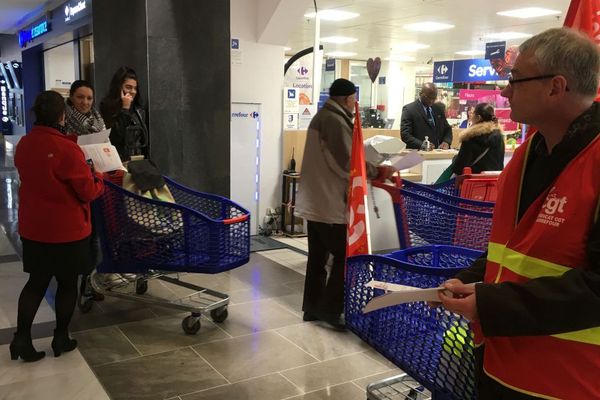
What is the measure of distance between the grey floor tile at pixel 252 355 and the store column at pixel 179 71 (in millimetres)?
1904

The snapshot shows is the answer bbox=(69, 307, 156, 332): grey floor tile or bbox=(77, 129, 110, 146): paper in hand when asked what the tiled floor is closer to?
bbox=(69, 307, 156, 332): grey floor tile

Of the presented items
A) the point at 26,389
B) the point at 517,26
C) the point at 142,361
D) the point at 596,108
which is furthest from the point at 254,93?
the point at 517,26

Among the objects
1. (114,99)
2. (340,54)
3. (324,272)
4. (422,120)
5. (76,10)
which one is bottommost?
(324,272)

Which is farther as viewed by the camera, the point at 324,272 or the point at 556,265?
the point at 324,272

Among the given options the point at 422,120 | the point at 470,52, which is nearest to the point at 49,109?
the point at 422,120

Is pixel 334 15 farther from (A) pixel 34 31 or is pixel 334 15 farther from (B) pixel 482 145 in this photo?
(B) pixel 482 145

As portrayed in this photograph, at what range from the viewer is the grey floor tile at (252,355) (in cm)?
324

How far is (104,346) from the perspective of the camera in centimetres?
348

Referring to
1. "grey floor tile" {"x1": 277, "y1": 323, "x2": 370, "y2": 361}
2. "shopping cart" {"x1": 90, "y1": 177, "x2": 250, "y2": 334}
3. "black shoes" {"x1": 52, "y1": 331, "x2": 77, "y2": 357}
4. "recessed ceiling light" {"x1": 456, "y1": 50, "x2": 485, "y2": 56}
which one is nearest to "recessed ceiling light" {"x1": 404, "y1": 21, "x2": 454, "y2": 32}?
"recessed ceiling light" {"x1": 456, "y1": 50, "x2": 485, "y2": 56}

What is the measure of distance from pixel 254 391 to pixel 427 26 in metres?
10.1

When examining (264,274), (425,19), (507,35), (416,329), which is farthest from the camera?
(507,35)

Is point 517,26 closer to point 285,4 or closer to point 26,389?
point 285,4

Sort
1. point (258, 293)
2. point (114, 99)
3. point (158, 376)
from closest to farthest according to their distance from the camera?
point (158, 376) → point (114, 99) → point (258, 293)

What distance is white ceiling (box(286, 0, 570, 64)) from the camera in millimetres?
9109
